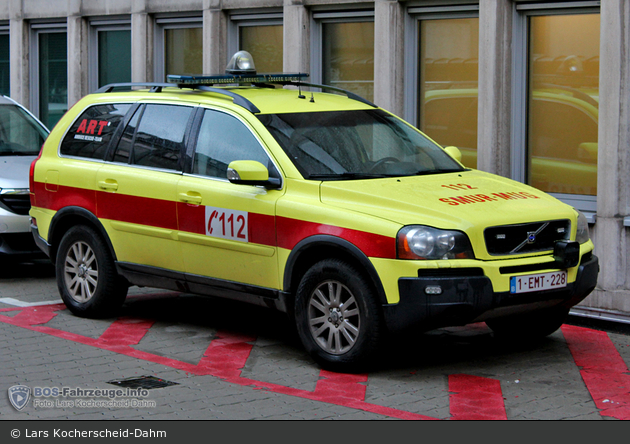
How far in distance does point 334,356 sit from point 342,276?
58 cm

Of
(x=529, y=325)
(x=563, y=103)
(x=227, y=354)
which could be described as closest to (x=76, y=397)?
(x=227, y=354)

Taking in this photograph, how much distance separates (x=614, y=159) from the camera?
9172mm

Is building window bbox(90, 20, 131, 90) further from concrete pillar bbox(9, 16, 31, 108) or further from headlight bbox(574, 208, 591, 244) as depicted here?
headlight bbox(574, 208, 591, 244)

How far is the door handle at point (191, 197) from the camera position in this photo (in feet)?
24.7

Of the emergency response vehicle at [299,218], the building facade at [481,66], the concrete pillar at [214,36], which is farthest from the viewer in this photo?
the concrete pillar at [214,36]

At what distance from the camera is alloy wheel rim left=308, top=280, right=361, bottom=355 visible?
21.7 feet

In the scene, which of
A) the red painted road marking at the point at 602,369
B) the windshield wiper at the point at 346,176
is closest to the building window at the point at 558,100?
the red painted road marking at the point at 602,369

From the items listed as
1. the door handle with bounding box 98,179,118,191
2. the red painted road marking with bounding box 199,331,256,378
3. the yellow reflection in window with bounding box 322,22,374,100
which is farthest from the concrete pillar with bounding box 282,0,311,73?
the red painted road marking with bounding box 199,331,256,378

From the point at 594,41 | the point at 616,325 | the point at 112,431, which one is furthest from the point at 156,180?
the point at 594,41

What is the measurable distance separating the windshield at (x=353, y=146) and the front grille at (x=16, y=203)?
414 centimetres

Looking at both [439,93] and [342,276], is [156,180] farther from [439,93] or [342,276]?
[439,93]

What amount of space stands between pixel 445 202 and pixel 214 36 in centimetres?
738

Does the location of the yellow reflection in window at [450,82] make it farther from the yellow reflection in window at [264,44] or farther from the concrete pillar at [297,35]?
the yellow reflection in window at [264,44]

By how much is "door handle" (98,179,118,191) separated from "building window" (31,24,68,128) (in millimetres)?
8487
